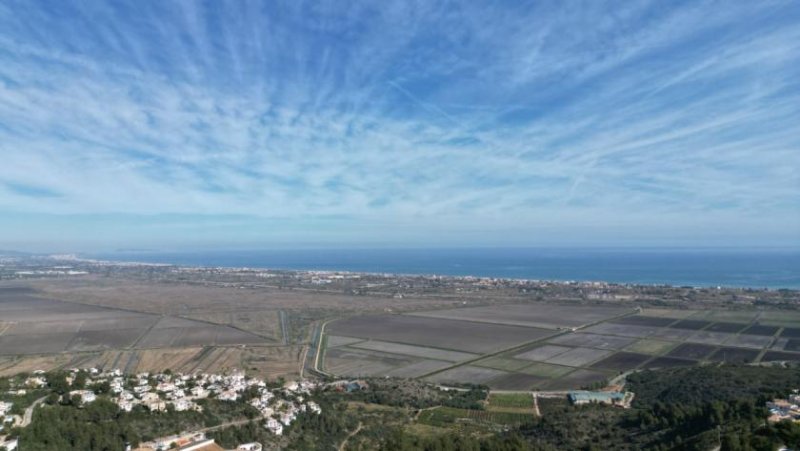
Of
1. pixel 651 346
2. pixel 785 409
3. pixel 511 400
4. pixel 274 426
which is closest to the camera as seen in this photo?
pixel 785 409

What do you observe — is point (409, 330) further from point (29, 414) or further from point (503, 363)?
point (29, 414)

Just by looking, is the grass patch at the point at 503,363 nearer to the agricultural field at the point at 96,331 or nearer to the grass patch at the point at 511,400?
the grass patch at the point at 511,400

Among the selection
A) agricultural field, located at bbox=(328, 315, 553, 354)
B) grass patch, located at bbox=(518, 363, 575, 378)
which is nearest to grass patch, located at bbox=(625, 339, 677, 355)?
agricultural field, located at bbox=(328, 315, 553, 354)

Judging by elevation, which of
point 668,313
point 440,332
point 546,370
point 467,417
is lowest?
point 467,417

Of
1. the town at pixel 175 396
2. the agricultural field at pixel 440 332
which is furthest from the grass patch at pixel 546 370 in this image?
the town at pixel 175 396

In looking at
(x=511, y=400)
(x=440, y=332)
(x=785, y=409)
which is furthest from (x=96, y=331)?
(x=785, y=409)

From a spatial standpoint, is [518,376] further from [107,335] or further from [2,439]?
[107,335]

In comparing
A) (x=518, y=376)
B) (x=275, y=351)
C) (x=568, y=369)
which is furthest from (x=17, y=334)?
(x=568, y=369)

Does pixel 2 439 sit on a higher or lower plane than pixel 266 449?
higher

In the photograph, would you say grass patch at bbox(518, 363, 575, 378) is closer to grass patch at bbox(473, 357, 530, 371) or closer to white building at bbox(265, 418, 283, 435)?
grass patch at bbox(473, 357, 530, 371)
